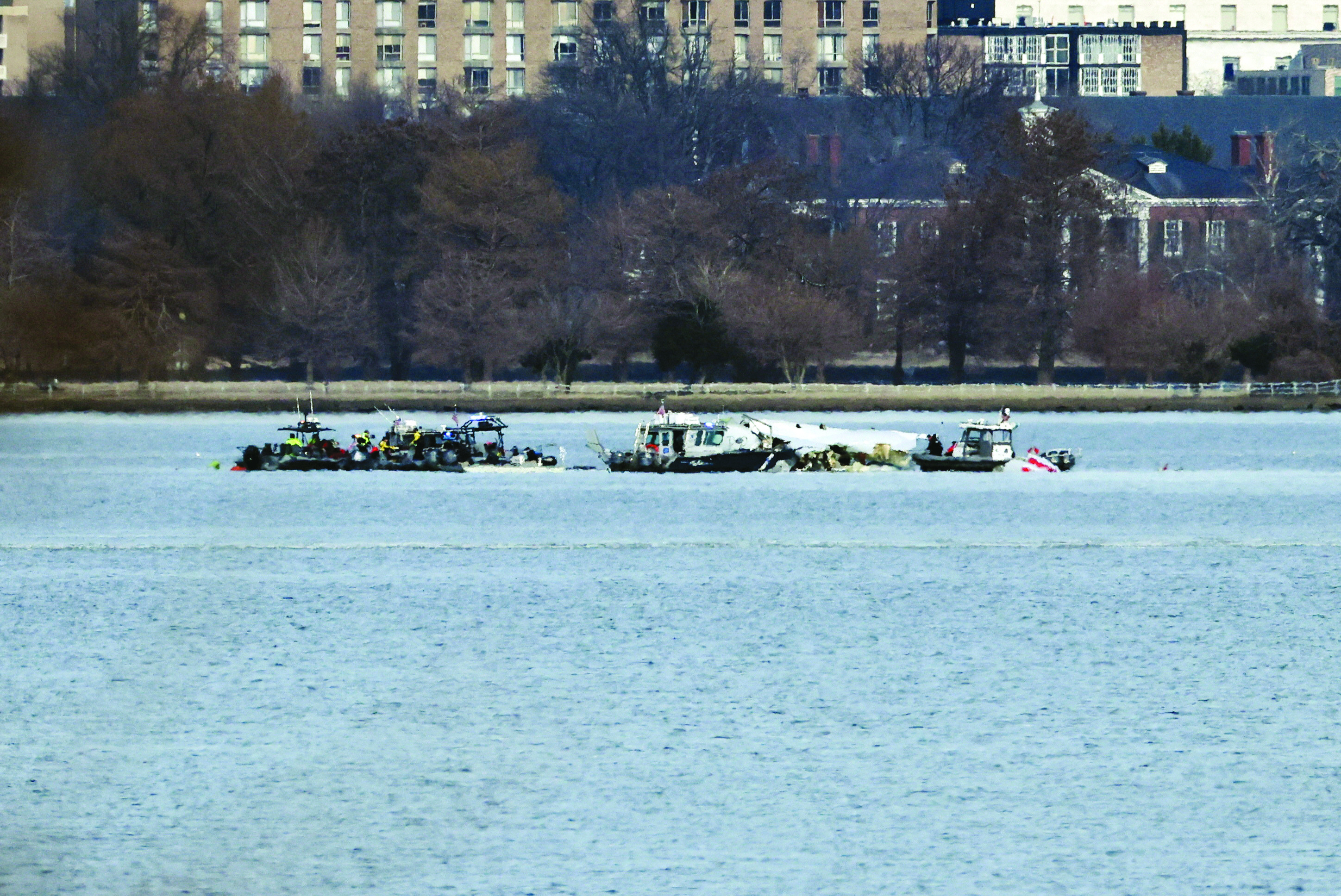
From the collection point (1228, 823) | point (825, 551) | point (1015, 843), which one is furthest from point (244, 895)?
point (825, 551)

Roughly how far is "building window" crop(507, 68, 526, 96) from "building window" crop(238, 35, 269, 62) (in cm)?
1770

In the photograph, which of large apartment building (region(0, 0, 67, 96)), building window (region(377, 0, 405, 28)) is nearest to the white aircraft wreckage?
large apartment building (region(0, 0, 67, 96))

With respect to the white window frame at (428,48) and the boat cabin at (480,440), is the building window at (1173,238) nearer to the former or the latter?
the boat cabin at (480,440)

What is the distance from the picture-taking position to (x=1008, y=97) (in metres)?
Result: 144

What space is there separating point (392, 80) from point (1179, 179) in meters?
66.3

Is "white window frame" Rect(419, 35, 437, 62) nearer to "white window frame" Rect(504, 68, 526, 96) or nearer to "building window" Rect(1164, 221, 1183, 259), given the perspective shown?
"white window frame" Rect(504, 68, 526, 96)

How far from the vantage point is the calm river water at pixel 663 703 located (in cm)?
1822

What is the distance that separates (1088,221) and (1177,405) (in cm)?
1058

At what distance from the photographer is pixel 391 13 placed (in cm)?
18112

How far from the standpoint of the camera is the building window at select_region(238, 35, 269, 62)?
589 ft

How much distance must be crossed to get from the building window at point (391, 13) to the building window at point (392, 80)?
339 centimetres

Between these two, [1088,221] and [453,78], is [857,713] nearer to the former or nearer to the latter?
[1088,221]

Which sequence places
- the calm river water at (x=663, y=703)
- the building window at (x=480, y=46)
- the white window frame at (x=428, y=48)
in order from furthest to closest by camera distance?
1. the building window at (x=480, y=46)
2. the white window frame at (x=428, y=48)
3. the calm river water at (x=663, y=703)

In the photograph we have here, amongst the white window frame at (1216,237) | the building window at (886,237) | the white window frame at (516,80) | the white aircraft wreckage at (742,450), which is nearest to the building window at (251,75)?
the white window frame at (516,80)
